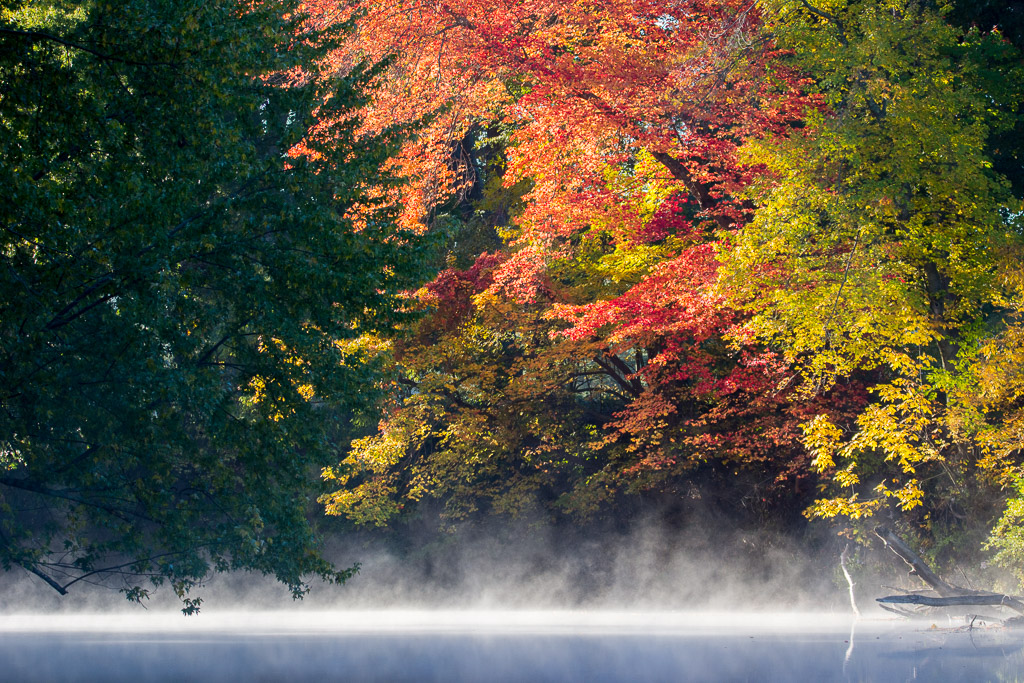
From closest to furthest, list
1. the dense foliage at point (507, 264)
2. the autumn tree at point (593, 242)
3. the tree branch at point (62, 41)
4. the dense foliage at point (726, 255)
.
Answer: the tree branch at point (62, 41) < the dense foliage at point (507, 264) < the dense foliage at point (726, 255) < the autumn tree at point (593, 242)

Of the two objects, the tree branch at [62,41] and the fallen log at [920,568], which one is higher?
the tree branch at [62,41]

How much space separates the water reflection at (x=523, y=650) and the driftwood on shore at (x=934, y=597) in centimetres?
54

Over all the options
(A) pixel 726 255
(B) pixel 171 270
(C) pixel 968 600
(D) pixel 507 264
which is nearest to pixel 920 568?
(C) pixel 968 600

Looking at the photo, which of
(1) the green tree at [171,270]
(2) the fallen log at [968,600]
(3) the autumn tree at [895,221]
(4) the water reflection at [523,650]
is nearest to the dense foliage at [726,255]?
(3) the autumn tree at [895,221]

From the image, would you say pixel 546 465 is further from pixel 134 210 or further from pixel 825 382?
pixel 134 210

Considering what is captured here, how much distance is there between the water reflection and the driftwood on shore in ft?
1.77

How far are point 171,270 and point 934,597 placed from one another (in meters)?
13.1

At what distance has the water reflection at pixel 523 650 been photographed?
12.3 metres

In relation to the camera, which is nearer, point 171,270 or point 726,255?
point 171,270

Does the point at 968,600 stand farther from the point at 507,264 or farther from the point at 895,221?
the point at 507,264

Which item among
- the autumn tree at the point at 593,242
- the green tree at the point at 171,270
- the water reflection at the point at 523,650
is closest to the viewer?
the green tree at the point at 171,270

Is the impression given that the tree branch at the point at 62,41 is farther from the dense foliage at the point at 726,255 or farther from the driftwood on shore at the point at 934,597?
the driftwood on shore at the point at 934,597

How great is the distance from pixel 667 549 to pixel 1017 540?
341 inches

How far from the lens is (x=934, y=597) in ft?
54.5
